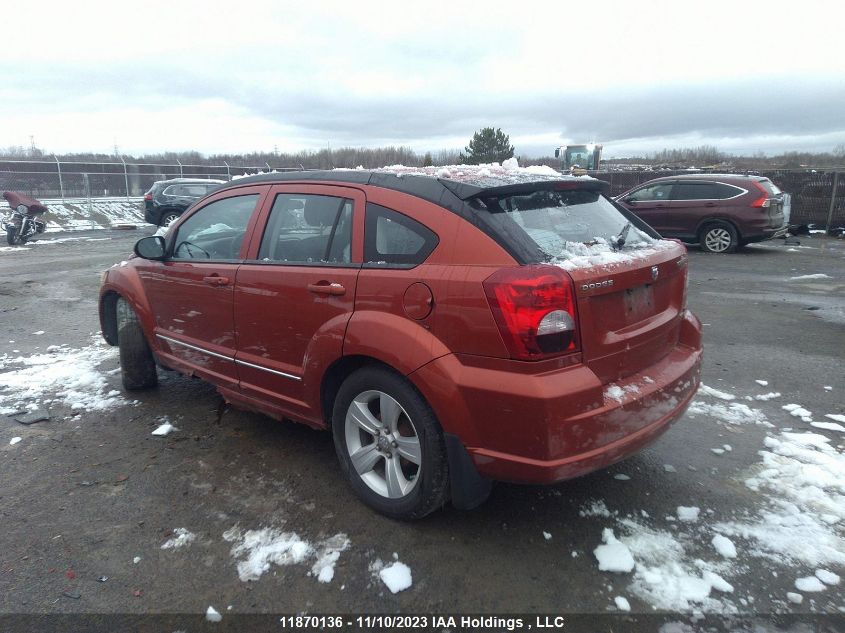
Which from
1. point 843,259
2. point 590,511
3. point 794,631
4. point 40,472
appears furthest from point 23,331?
point 843,259

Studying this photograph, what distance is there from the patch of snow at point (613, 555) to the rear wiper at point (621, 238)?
141 cm

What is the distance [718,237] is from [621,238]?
11563 mm

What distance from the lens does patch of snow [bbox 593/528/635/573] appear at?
2.57m

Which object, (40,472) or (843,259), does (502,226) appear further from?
(843,259)

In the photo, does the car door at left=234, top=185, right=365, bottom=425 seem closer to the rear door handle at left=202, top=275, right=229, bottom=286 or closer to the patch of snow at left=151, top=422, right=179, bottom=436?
the rear door handle at left=202, top=275, right=229, bottom=286

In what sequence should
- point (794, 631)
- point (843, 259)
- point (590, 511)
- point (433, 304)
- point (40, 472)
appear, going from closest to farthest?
point (794, 631)
point (433, 304)
point (590, 511)
point (40, 472)
point (843, 259)

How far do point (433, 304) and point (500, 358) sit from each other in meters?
0.39

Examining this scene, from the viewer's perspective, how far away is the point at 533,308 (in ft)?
7.77

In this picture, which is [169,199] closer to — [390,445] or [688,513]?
[390,445]

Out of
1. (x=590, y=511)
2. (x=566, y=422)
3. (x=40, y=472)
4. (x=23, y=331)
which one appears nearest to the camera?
(x=566, y=422)

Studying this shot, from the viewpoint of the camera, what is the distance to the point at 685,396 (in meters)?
3.03

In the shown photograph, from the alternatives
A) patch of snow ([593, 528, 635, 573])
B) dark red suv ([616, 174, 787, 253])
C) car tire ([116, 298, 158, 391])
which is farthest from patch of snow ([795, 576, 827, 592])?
dark red suv ([616, 174, 787, 253])

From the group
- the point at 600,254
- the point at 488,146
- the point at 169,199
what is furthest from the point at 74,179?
the point at 600,254

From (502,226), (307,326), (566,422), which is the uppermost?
(502,226)
